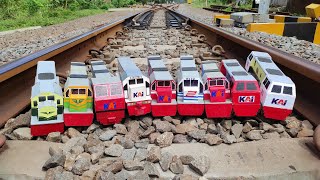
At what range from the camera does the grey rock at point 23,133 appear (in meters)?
2.06

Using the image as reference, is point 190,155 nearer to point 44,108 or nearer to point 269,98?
point 269,98

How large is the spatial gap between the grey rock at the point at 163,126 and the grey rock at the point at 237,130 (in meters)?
0.46

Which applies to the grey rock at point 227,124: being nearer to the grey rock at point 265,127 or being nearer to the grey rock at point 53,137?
the grey rock at point 265,127

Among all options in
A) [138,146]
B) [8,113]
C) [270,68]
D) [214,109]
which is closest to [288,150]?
[214,109]

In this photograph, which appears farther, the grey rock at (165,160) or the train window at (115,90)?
the train window at (115,90)

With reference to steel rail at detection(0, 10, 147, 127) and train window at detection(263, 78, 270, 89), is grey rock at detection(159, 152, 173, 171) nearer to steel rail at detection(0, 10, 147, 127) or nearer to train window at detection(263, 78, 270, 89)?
train window at detection(263, 78, 270, 89)

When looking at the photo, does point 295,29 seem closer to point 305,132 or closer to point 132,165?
point 305,132

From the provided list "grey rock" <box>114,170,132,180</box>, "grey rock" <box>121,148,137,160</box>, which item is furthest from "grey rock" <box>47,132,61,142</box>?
"grey rock" <box>114,170,132,180</box>

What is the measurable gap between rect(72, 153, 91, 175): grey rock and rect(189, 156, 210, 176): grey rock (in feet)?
2.02

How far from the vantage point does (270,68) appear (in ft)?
7.90

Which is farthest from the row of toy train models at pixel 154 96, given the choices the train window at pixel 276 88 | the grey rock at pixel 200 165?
the grey rock at pixel 200 165

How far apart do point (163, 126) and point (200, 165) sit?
540 mm

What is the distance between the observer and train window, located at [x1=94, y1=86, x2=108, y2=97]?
2.12 m

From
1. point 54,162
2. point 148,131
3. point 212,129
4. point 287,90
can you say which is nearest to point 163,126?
point 148,131
